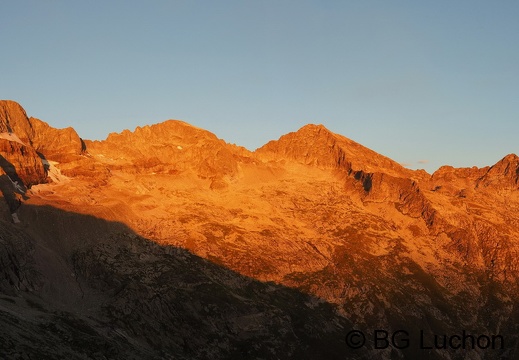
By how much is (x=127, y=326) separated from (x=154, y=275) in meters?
34.8

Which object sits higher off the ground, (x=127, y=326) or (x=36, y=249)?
(x=36, y=249)

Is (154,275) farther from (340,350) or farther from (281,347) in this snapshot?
(340,350)

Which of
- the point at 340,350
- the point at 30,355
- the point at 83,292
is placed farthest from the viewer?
the point at 340,350

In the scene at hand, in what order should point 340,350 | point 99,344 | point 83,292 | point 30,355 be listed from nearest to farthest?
point 30,355, point 99,344, point 83,292, point 340,350

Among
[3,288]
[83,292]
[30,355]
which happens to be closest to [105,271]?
[83,292]

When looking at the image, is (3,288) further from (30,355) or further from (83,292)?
(30,355)

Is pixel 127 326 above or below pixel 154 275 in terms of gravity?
below

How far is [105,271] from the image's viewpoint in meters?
192

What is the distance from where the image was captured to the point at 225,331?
182m

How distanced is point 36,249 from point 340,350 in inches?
4111

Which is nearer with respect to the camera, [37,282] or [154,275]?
[37,282]

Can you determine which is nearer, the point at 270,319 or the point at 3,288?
the point at 3,288

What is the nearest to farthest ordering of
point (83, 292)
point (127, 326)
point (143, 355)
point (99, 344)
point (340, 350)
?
point (99, 344) < point (143, 355) < point (127, 326) < point (83, 292) < point (340, 350)

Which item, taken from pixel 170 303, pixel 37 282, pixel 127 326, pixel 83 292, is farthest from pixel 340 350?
pixel 37 282
